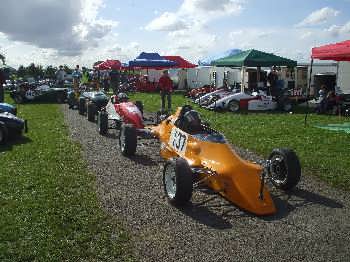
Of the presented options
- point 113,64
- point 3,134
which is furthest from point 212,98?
point 113,64

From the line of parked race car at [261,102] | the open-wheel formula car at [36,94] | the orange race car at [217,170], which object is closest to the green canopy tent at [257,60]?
the line of parked race car at [261,102]

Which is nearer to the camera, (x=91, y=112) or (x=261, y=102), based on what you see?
(x=91, y=112)

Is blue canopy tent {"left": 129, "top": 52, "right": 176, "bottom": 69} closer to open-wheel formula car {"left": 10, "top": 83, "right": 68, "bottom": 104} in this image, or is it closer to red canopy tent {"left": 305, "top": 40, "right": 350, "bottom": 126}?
open-wheel formula car {"left": 10, "top": 83, "right": 68, "bottom": 104}

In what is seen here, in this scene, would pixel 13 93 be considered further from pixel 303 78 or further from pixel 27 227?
pixel 27 227

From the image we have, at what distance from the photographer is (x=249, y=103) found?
19.4m

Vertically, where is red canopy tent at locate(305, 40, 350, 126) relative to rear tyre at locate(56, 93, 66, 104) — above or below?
above

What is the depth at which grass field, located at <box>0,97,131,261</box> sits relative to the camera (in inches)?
188

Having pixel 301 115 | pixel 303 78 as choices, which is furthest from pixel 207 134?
Answer: pixel 303 78

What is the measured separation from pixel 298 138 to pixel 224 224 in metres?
7.07

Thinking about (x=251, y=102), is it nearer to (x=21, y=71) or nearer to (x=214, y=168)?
(x=214, y=168)

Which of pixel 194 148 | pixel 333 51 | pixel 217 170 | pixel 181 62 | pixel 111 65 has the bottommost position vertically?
pixel 217 170

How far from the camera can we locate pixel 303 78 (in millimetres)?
26656

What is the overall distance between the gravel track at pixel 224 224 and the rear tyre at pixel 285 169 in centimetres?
20

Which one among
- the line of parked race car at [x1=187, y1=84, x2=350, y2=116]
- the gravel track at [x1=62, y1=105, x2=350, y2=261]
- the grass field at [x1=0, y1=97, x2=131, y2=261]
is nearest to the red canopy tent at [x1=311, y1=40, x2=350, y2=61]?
the line of parked race car at [x1=187, y1=84, x2=350, y2=116]
